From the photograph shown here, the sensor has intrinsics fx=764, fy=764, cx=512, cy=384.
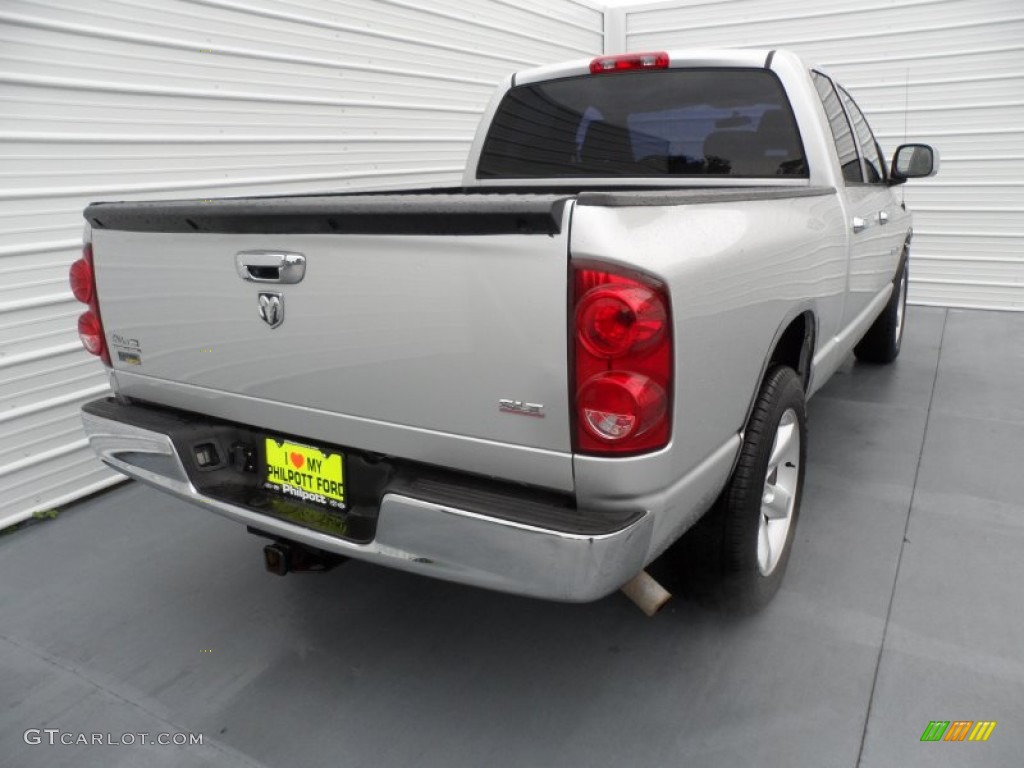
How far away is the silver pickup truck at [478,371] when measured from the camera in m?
1.59

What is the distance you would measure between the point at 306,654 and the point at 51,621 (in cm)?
98

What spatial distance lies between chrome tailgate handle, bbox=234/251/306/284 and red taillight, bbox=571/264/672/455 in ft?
2.39

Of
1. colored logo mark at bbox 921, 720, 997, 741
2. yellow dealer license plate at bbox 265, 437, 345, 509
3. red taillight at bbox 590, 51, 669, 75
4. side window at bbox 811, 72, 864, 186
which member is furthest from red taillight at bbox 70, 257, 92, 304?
side window at bbox 811, 72, 864, 186

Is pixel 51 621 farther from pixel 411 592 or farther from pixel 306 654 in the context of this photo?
pixel 411 592

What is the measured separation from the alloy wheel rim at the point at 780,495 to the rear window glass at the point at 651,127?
1.12 m

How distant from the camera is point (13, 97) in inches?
127

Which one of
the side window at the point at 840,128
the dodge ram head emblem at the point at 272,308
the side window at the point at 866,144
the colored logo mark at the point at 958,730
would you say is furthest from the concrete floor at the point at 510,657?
the side window at the point at 866,144

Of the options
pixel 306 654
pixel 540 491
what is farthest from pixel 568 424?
pixel 306 654

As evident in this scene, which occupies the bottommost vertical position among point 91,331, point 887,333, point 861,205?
point 887,333

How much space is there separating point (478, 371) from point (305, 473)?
67 cm

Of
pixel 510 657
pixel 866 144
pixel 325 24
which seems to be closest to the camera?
pixel 510 657

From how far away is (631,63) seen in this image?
3.20 meters

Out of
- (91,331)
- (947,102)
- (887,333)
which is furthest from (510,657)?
(947,102)

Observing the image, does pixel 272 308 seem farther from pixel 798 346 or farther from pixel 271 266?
pixel 798 346
